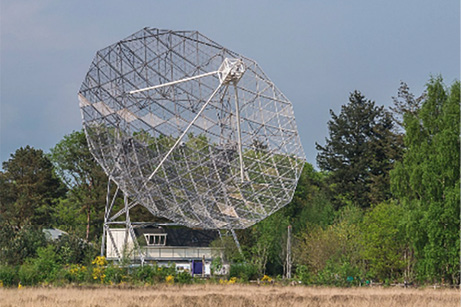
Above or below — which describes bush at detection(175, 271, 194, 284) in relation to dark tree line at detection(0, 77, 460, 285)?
below

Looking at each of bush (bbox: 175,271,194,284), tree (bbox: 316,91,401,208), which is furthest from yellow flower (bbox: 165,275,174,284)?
tree (bbox: 316,91,401,208)

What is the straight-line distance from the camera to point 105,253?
57656 mm

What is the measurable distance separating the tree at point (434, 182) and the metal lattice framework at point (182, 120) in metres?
6.76

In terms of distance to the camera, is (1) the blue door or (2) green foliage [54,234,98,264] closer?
(1) the blue door

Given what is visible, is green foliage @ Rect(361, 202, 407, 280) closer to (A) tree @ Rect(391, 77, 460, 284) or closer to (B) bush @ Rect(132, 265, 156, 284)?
(A) tree @ Rect(391, 77, 460, 284)

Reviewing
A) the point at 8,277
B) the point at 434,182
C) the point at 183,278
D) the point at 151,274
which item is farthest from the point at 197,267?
the point at 434,182

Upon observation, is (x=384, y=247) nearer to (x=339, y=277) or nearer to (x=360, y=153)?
(x=339, y=277)

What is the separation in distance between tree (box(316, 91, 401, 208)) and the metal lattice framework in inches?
1107

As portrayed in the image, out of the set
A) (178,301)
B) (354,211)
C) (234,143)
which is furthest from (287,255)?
(178,301)

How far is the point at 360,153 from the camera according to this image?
7331 centimetres

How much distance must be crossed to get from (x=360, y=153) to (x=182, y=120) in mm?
35804

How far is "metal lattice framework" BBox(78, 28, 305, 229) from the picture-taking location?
1622 inches

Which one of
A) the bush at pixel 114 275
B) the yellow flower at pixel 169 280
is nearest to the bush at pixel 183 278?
the yellow flower at pixel 169 280

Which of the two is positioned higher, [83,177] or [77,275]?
[83,177]
